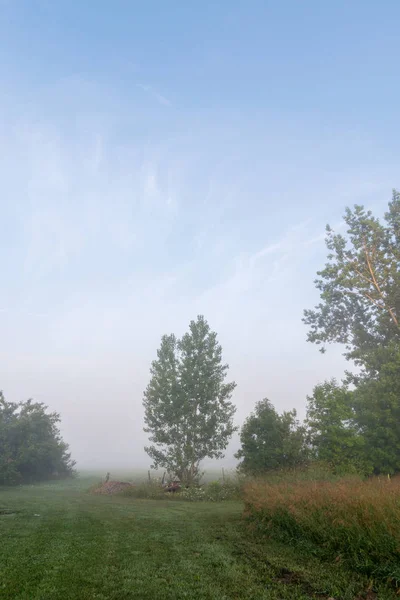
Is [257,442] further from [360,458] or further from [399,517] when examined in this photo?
[399,517]

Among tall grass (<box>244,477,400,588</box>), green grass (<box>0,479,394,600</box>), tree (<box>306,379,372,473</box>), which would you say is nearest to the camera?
green grass (<box>0,479,394,600</box>)

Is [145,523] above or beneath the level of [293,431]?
beneath

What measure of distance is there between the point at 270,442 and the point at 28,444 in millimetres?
31770

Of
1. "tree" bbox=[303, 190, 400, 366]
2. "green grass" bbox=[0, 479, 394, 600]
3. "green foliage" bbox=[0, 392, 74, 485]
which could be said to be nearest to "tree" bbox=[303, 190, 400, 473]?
"tree" bbox=[303, 190, 400, 366]

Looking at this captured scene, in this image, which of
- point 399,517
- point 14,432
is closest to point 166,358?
point 14,432

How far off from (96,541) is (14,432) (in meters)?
38.0

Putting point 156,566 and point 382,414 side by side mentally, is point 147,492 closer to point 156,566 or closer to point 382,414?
point 382,414

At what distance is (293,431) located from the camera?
96.1 feet

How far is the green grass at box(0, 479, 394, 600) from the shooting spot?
20.8ft

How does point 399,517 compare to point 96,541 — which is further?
point 96,541

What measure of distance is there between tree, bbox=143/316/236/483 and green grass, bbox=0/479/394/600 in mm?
23824

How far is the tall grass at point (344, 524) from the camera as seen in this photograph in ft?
25.3

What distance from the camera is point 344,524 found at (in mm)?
9102

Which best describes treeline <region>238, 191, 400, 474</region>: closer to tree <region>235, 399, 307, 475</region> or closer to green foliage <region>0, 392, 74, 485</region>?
tree <region>235, 399, 307, 475</region>
